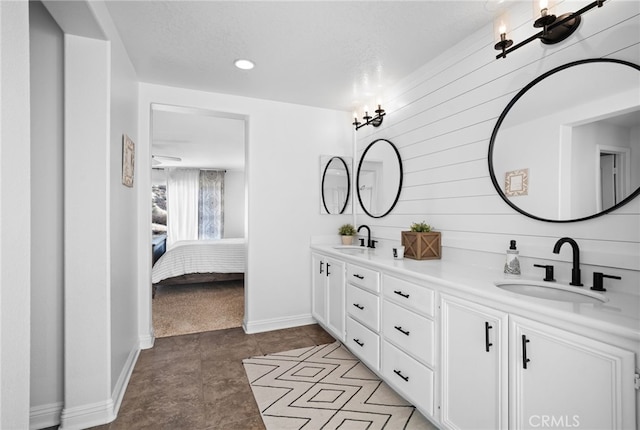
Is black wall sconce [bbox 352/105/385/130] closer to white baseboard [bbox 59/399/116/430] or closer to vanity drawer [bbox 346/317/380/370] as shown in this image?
vanity drawer [bbox 346/317/380/370]

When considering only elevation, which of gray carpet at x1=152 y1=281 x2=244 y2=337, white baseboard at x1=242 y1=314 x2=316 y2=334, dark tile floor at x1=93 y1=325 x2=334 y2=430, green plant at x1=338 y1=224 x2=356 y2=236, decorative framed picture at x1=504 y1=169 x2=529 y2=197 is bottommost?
dark tile floor at x1=93 y1=325 x2=334 y2=430

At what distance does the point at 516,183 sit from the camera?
72.6 inches

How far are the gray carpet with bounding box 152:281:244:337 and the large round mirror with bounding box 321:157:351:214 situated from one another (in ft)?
5.55

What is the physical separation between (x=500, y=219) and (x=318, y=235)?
2.05 meters

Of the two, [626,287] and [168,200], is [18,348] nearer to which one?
[626,287]

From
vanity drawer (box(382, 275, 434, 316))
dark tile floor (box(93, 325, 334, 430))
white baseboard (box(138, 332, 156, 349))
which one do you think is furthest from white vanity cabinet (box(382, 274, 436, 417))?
Answer: white baseboard (box(138, 332, 156, 349))

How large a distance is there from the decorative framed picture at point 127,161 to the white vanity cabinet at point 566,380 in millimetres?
2506

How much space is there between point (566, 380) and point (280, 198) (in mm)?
2802

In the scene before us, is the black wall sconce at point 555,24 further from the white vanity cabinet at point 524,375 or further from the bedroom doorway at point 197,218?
the bedroom doorway at point 197,218

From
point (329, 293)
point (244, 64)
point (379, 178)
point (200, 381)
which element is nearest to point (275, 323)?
point (329, 293)

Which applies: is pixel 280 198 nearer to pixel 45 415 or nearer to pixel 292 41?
pixel 292 41

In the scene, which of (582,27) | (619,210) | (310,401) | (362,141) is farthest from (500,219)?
(362,141)

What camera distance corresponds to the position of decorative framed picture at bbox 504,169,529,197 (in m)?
1.79

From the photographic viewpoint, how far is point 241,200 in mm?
9305
